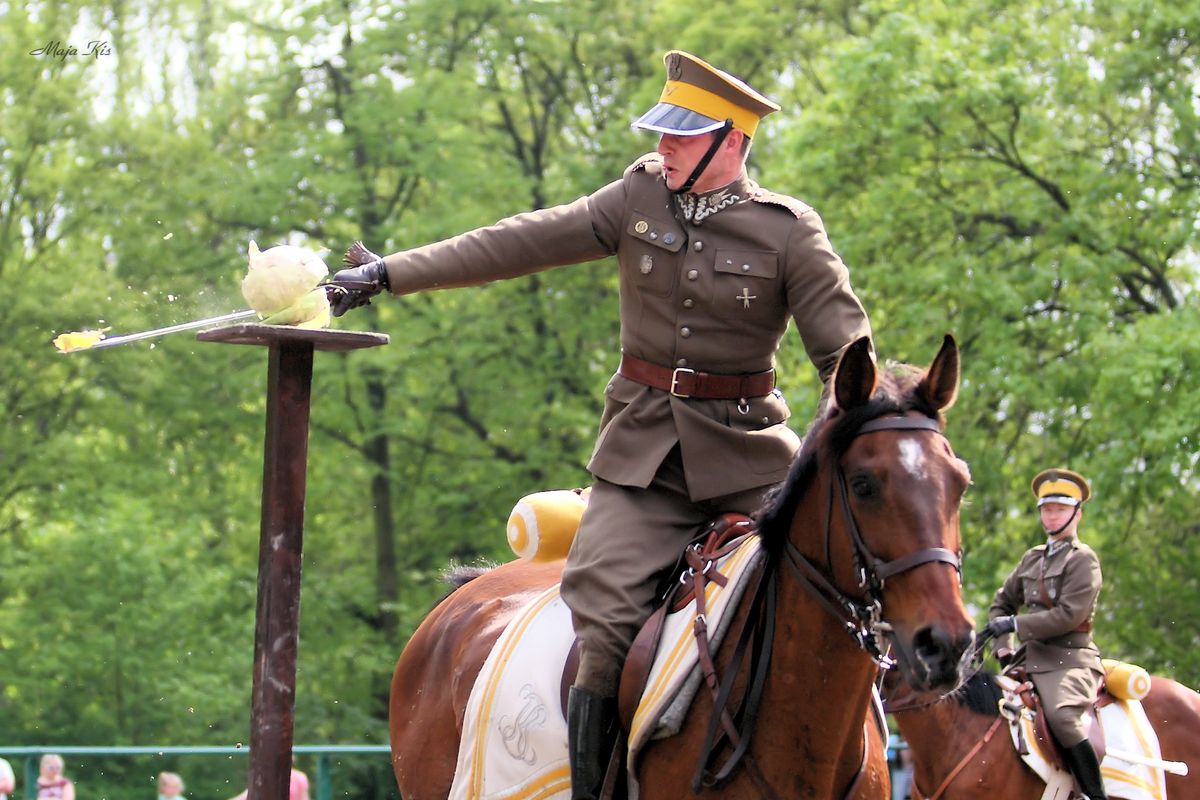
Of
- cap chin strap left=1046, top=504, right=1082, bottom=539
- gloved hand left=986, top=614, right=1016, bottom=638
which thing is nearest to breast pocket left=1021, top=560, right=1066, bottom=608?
cap chin strap left=1046, top=504, right=1082, bottom=539

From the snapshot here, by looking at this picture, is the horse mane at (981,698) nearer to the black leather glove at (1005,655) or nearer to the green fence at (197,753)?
the black leather glove at (1005,655)

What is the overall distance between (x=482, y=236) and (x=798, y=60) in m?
20.7

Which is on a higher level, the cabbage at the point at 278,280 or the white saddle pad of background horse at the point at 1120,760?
the cabbage at the point at 278,280

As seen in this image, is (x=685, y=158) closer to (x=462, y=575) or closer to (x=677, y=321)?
(x=677, y=321)

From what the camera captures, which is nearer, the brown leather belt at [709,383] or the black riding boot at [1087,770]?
the brown leather belt at [709,383]

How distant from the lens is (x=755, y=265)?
489cm

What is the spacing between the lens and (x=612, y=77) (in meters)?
25.3

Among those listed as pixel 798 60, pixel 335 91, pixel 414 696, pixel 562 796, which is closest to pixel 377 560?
pixel 335 91

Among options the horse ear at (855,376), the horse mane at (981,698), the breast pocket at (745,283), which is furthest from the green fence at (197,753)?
the horse ear at (855,376)

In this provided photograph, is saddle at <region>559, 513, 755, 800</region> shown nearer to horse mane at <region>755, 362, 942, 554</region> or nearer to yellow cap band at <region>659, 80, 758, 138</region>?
horse mane at <region>755, 362, 942, 554</region>

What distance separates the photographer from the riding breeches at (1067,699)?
9656 mm

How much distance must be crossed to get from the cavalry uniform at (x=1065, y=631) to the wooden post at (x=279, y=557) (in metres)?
5.96

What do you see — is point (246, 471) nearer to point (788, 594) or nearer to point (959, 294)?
point (959, 294)

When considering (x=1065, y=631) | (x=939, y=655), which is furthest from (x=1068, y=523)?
(x=939, y=655)
